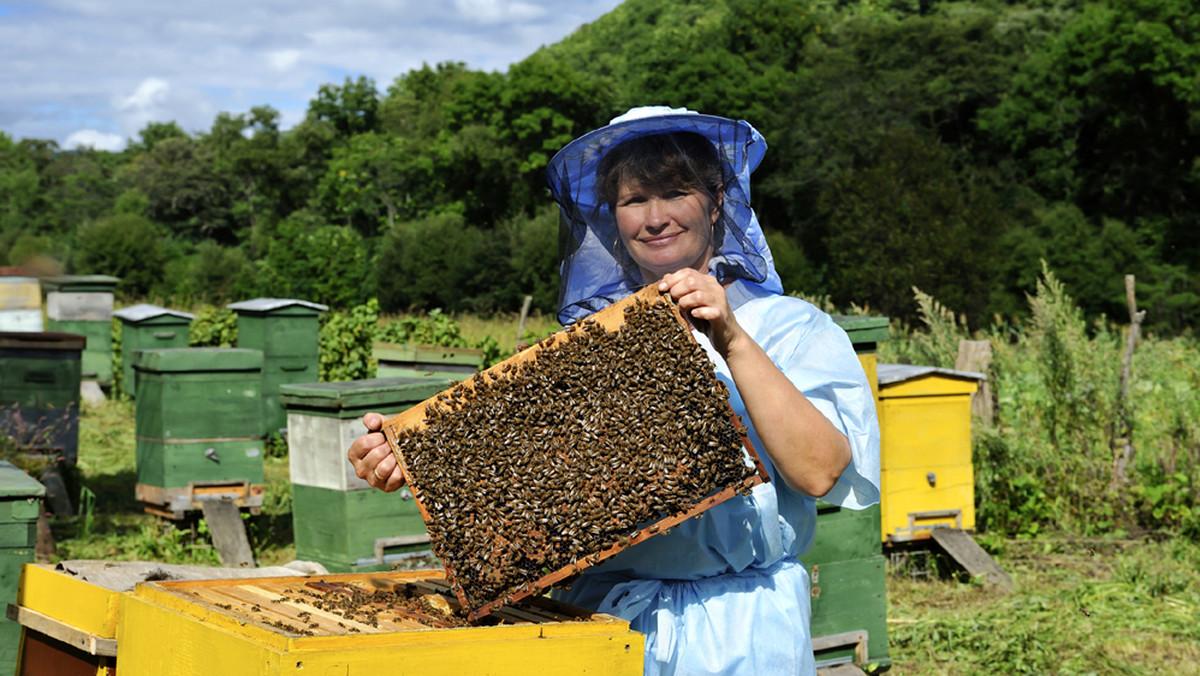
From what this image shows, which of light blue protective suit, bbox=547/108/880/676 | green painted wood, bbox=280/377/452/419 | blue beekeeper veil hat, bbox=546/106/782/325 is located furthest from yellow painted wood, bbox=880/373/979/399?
light blue protective suit, bbox=547/108/880/676

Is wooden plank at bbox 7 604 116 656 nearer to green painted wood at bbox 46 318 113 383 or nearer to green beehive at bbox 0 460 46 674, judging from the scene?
green beehive at bbox 0 460 46 674

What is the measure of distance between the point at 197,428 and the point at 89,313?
25.1ft

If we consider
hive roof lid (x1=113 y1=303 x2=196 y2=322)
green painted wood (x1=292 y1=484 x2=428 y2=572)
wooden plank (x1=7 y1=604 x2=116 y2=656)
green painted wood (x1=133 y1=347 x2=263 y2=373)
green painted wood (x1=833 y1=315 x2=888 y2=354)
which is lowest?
green painted wood (x1=292 y1=484 x2=428 y2=572)

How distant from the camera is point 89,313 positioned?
43.7 feet

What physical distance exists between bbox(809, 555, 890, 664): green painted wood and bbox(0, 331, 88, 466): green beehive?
6194mm

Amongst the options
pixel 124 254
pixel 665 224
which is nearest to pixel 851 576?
pixel 665 224

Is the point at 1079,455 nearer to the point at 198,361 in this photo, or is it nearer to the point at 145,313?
the point at 198,361

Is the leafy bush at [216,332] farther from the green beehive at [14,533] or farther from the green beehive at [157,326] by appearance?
the green beehive at [14,533]

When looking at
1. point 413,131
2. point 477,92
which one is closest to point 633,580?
point 477,92

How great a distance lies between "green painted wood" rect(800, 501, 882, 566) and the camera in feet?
15.3

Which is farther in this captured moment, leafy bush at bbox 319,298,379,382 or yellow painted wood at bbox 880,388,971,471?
leafy bush at bbox 319,298,379,382

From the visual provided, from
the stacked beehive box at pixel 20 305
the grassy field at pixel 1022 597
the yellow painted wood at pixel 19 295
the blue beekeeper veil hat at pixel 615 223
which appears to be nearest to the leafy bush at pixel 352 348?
the grassy field at pixel 1022 597

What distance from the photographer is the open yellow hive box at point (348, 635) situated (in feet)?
5.37

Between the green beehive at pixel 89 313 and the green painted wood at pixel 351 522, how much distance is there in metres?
9.23
